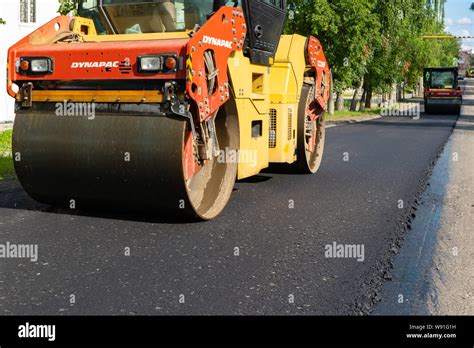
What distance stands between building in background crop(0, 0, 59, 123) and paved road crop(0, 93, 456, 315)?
13431 mm

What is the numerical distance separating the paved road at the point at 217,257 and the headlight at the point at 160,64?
1.32 metres

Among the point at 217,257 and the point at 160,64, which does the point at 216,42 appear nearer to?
the point at 160,64

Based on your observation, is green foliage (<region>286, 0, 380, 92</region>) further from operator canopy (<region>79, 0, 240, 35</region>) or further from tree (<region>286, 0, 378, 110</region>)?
operator canopy (<region>79, 0, 240, 35</region>)

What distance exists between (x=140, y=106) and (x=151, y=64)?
1.16 feet

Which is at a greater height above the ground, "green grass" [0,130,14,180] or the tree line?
the tree line

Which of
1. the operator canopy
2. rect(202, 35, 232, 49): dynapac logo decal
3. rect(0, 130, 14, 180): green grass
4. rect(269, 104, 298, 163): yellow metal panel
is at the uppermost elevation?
the operator canopy

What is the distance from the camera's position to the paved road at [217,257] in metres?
3.55

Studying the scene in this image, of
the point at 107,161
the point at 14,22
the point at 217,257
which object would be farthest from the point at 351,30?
the point at 217,257

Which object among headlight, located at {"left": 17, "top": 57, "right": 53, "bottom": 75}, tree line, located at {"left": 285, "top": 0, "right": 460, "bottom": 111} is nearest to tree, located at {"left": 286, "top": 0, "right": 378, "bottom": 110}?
tree line, located at {"left": 285, "top": 0, "right": 460, "bottom": 111}

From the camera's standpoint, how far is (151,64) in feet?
15.6

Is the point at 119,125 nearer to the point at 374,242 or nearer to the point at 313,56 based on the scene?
the point at 374,242

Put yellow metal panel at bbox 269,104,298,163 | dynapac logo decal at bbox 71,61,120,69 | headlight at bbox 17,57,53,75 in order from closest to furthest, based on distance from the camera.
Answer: dynapac logo decal at bbox 71,61,120,69 < headlight at bbox 17,57,53,75 < yellow metal panel at bbox 269,104,298,163

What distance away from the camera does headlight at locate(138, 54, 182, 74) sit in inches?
185
